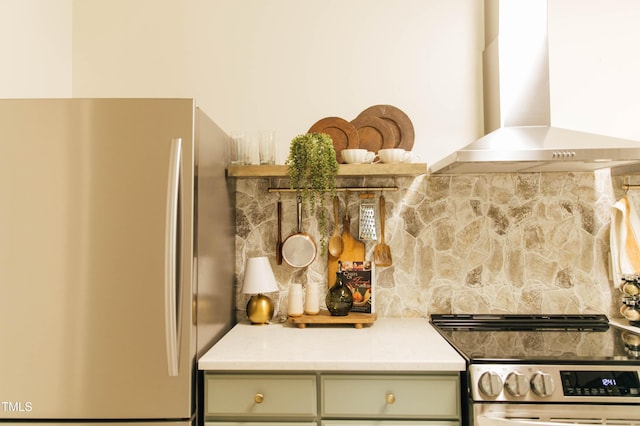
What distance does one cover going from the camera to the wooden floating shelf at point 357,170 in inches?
82.5

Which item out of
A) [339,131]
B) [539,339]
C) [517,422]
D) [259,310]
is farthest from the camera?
[339,131]

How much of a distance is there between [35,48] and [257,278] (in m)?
1.51

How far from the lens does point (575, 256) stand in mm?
2309

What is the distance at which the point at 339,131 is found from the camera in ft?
7.52

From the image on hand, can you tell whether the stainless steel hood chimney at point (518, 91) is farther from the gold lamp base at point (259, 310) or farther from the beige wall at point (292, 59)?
the gold lamp base at point (259, 310)

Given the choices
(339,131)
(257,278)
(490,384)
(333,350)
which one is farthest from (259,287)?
(490,384)

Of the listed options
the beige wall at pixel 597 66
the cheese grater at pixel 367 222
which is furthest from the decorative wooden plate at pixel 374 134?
the beige wall at pixel 597 66

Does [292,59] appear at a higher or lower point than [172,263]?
higher

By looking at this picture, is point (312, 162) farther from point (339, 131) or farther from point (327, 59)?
point (327, 59)

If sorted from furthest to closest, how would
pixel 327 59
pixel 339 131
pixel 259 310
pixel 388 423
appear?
1. pixel 327 59
2. pixel 339 131
3. pixel 259 310
4. pixel 388 423

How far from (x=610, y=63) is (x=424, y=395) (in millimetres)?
1917

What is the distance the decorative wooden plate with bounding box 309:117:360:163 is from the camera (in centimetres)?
228

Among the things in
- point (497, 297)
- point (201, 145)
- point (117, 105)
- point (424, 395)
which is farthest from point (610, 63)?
point (117, 105)

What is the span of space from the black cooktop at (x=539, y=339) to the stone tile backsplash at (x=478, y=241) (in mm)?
89
